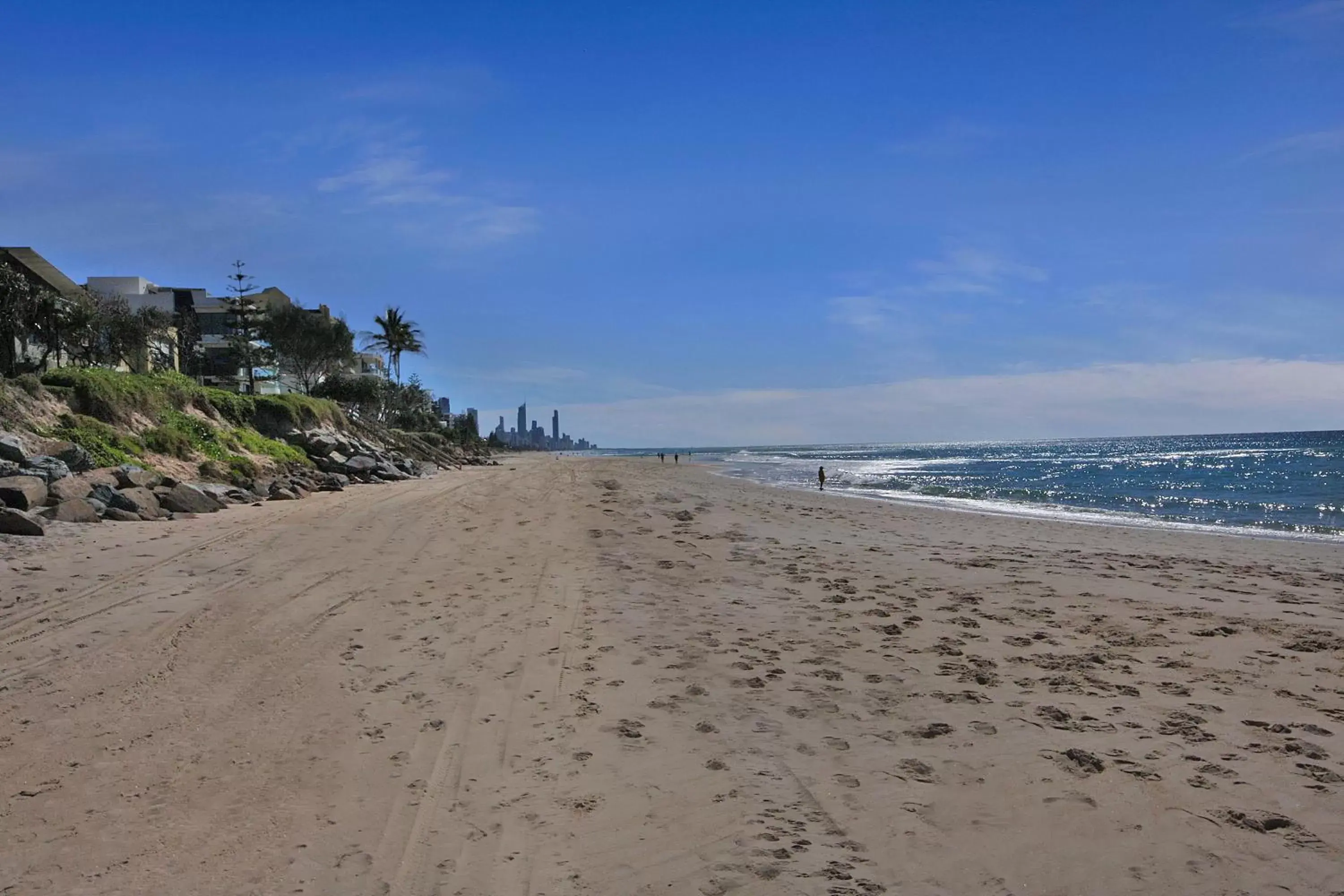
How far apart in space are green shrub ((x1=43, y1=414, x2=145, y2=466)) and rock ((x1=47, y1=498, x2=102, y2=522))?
16.8ft

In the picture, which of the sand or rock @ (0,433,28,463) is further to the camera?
rock @ (0,433,28,463)

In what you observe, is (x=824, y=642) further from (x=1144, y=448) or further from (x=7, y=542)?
(x=1144, y=448)

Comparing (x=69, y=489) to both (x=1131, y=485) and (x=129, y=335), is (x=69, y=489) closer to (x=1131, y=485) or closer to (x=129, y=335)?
(x=129, y=335)

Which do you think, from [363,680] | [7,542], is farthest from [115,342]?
[363,680]

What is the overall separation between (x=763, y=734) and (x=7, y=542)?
11.1 m

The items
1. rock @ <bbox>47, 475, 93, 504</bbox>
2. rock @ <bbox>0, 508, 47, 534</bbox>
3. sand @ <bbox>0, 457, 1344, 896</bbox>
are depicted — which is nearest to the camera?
sand @ <bbox>0, 457, 1344, 896</bbox>

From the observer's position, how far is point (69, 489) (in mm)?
13398

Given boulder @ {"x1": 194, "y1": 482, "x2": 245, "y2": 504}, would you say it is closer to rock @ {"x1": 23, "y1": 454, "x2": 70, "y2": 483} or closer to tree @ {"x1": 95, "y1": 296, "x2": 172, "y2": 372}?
rock @ {"x1": 23, "y1": 454, "x2": 70, "y2": 483}

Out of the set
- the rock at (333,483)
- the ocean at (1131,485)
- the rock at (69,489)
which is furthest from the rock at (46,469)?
the ocean at (1131,485)

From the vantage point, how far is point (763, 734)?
5160 millimetres

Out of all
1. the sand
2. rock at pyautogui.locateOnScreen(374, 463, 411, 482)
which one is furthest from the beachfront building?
the sand

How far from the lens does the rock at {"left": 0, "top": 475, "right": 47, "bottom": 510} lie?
1197cm

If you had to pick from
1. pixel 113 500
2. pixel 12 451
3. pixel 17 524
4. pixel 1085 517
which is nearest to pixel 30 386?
pixel 12 451

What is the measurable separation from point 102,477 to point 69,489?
60.1 inches
